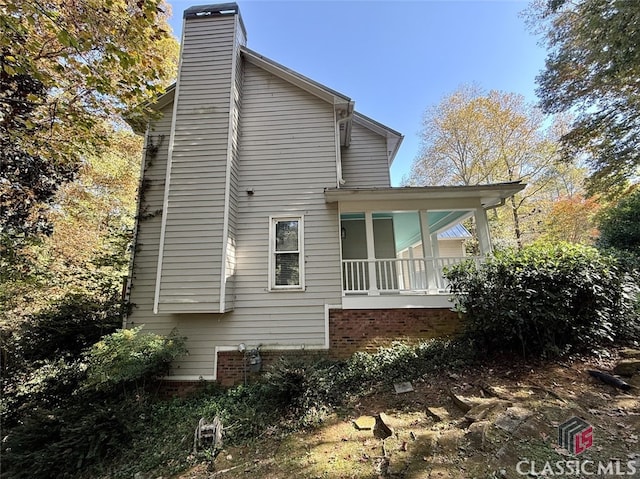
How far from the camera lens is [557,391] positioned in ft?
12.7

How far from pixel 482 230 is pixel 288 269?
4948mm

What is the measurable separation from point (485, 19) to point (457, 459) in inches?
475

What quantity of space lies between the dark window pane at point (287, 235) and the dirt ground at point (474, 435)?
147 inches

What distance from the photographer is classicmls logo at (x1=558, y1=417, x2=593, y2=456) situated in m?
2.91

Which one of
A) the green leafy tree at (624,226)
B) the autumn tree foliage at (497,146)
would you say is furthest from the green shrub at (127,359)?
the autumn tree foliage at (497,146)

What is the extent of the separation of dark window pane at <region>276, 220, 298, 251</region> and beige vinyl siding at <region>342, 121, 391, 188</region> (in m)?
2.91

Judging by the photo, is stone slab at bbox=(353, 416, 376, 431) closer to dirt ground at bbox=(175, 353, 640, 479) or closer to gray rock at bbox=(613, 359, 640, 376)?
dirt ground at bbox=(175, 353, 640, 479)

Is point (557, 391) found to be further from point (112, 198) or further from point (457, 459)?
point (112, 198)

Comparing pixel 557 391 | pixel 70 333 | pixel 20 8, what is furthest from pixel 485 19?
pixel 70 333

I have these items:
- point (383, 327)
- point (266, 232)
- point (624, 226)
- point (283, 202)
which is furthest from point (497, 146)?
point (266, 232)

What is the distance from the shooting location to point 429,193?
660 centimetres

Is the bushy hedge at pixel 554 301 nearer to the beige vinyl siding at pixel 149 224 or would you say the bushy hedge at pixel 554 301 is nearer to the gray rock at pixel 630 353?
the gray rock at pixel 630 353
